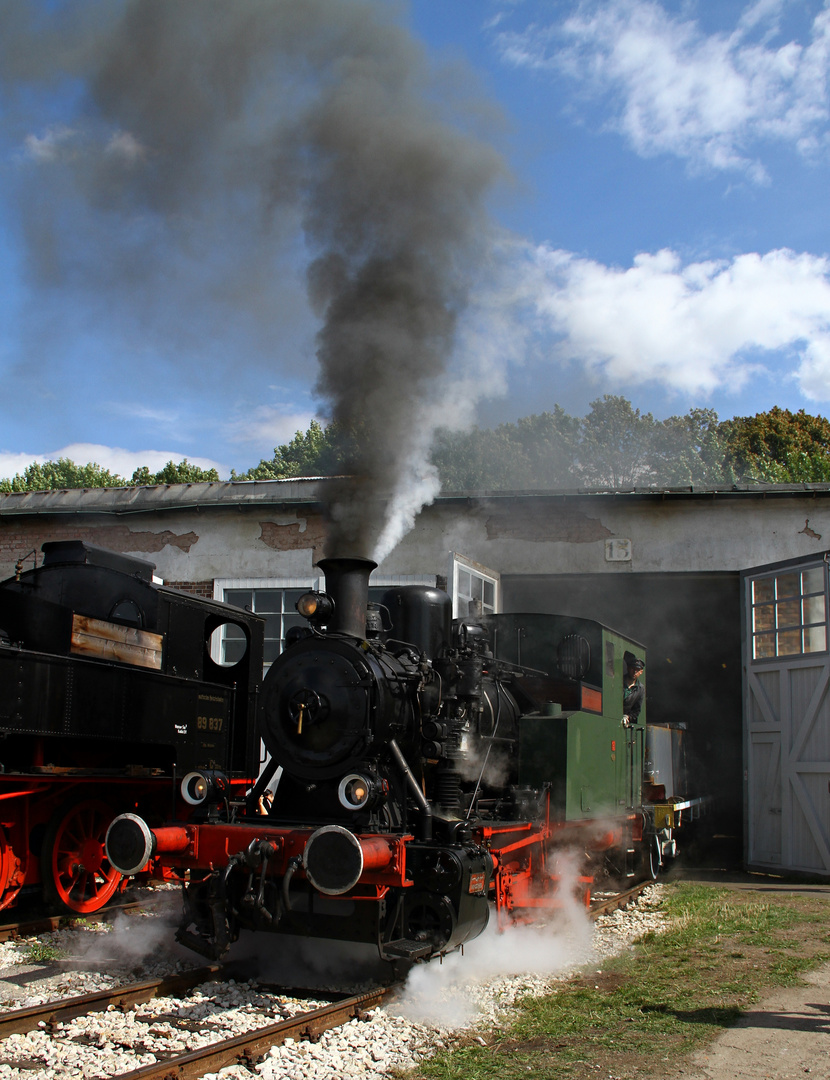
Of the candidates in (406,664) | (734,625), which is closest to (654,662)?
(734,625)

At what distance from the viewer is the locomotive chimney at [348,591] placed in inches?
→ 227

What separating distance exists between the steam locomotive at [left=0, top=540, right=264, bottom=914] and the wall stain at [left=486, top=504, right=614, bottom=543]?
4902mm

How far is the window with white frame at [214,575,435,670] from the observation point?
1285 cm

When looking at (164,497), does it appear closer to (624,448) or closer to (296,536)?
(296,536)

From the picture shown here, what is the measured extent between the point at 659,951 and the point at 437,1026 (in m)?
2.45

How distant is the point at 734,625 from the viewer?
1570 centimetres

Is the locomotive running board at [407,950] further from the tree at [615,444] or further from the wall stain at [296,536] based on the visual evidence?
the tree at [615,444]

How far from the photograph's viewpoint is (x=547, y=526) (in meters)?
13.0

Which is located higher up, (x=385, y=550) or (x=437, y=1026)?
(x=385, y=550)

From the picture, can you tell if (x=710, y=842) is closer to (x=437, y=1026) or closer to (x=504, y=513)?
(x=504, y=513)

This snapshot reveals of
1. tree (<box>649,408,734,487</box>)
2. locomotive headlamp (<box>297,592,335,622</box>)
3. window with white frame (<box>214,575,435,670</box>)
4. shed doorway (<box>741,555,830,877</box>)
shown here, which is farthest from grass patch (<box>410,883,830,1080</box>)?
tree (<box>649,408,734,487</box>)

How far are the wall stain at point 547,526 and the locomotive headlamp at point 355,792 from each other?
808 cm

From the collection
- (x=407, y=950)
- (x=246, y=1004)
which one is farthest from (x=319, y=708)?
(x=246, y=1004)

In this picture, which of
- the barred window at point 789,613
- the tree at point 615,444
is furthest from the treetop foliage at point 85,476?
the barred window at point 789,613
